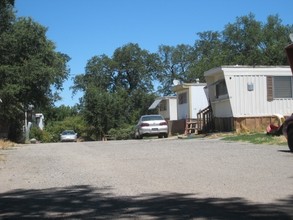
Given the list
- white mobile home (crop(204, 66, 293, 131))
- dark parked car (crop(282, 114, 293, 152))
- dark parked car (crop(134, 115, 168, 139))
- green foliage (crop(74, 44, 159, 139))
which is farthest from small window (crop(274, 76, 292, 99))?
green foliage (crop(74, 44, 159, 139))

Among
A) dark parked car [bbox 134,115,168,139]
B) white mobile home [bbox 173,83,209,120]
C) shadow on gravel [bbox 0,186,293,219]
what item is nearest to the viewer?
shadow on gravel [bbox 0,186,293,219]

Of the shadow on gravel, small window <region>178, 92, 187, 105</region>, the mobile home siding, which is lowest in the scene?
the shadow on gravel

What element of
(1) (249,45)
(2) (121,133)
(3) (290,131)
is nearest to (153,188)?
(3) (290,131)

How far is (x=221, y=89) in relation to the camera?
29625 mm

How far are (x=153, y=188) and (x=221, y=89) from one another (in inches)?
841

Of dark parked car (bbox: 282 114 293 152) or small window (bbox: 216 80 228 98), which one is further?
small window (bbox: 216 80 228 98)

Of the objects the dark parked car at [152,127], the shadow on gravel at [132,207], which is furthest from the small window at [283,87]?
the shadow on gravel at [132,207]

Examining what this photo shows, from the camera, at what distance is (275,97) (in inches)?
1102

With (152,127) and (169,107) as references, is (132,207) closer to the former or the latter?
(152,127)

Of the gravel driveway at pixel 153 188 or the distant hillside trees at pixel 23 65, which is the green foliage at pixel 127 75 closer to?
the distant hillside trees at pixel 23 65

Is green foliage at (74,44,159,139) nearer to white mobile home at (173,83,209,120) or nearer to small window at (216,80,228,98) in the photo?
white mobile home at (173,83,209,120)

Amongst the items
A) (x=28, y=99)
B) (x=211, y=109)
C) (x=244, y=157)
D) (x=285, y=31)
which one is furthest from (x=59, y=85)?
(x=285, y=31)

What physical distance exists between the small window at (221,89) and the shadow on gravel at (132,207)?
21098 millimetres

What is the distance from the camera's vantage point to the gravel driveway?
6934 millimetres
